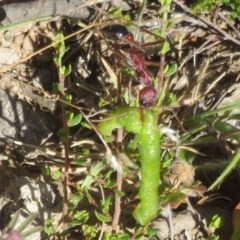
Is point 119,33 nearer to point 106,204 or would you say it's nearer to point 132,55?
point 132,55

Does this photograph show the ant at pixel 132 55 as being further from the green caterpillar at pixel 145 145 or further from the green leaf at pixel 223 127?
the green leaf at pixel 223 127

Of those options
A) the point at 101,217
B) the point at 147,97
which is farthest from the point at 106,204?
the point at 147,97

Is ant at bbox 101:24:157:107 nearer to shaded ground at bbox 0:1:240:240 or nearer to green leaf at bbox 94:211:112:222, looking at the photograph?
shaded ground at bbox 0:1:240:240

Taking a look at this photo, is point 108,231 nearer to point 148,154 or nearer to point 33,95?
point 148,154

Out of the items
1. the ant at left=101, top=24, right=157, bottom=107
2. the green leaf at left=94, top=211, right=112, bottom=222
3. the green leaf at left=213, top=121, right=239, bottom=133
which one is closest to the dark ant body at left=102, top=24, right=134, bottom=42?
the ant at left=101, top=24, right=157, bottom=107

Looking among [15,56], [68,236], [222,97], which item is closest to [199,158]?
[222,97]

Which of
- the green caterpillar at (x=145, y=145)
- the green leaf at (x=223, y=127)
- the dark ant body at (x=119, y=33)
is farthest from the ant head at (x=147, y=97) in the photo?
the green leaf at (x=223, y=127)
